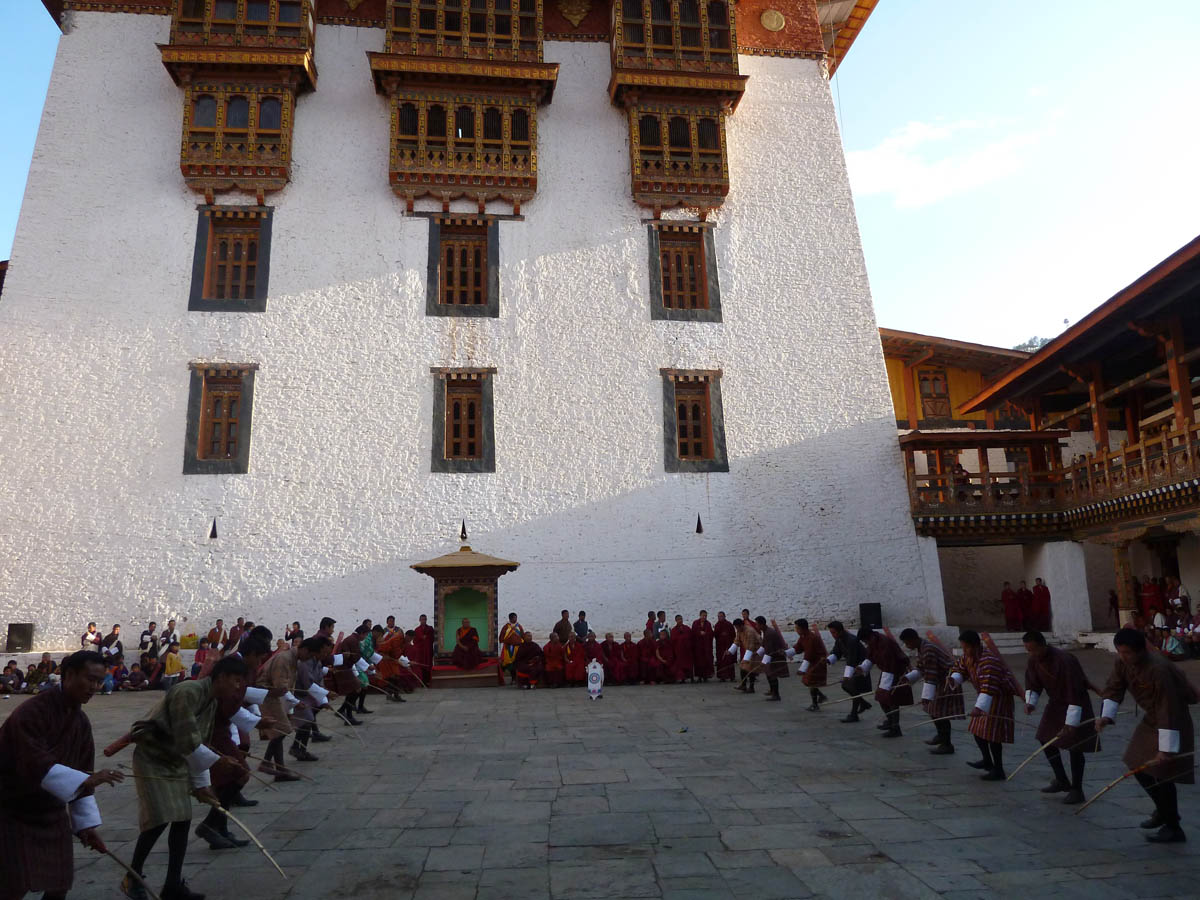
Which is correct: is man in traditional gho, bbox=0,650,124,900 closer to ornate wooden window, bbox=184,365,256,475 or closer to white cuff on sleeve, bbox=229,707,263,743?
white cuff on sleeve, bbox=229,707,263,743

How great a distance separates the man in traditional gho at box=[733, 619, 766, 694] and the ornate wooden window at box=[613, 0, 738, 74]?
12717 millimetres

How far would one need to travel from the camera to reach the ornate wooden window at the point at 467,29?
59.6 feet

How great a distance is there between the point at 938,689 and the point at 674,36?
1633cm

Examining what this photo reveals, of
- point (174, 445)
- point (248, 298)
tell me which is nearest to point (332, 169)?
point (248, 298)

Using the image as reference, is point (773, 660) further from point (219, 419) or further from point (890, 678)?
point (219, 419)

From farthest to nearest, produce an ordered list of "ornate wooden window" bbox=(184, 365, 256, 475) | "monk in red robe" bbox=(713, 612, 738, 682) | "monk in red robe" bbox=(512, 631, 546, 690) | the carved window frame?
the carved window frame, "ornate wooden window" bbox=(184, 365, 256, 475), "monk in red robe" bbox=(713, 612, 738, 682), "monk in red robe" bbox=(512, 631, 546, 690)

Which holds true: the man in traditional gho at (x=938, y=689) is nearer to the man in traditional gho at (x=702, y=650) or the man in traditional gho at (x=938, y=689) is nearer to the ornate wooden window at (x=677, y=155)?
the man in traditional gho at (x=702, y=650)

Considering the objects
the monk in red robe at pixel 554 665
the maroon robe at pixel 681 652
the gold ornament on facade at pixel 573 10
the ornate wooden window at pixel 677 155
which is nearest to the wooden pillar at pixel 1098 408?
the ornate wooden window at pixel 677 155

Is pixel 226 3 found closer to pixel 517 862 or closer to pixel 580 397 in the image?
pixel 580 397

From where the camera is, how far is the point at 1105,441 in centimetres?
1691

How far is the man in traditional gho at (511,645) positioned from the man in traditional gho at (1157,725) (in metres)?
9.89

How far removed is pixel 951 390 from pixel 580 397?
10.8m

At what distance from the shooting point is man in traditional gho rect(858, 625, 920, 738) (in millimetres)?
8500

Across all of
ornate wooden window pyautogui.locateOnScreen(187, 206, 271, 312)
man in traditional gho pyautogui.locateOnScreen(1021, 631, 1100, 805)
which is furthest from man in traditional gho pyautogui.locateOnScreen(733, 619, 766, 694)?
ornate wooden window pyautogui.locateOnScreen(187, 206, 271, 312)
